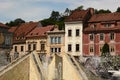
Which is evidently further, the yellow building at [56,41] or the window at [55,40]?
the window at [55,40]

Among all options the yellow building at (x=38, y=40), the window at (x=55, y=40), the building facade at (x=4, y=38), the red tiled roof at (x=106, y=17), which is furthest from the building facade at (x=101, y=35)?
the building facade at (x=4, y=38)

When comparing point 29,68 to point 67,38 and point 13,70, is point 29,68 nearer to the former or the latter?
point 13,70

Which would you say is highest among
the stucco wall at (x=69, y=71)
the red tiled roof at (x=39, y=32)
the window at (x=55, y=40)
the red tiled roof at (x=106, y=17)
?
the red tiled roof at (x=106, y=17)

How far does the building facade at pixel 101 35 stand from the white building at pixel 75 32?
97 cm

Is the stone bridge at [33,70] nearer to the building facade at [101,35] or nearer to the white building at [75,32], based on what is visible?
the building facade at [101,35]

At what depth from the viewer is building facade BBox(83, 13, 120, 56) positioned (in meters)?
53.1

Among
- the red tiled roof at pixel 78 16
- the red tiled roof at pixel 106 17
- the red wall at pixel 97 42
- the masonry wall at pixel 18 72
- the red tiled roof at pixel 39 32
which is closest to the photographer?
the masonry wall at pixel 18 72

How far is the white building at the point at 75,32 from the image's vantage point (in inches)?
2234

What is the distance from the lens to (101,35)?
54625mm

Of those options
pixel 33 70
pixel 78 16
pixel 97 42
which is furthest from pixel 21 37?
pixel 33 70

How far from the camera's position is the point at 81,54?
185ft

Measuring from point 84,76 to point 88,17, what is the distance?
48.6 metres

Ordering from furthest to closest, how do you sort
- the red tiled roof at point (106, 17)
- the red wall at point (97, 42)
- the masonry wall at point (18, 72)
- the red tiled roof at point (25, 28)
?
the red tiled roof at point (25, 28) → the red tiled roof at point (106, 17) → the red wall at point (97, 42) → the masonry wall at point (18, 72)

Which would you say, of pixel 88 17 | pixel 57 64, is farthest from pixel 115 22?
pixel 57 64
